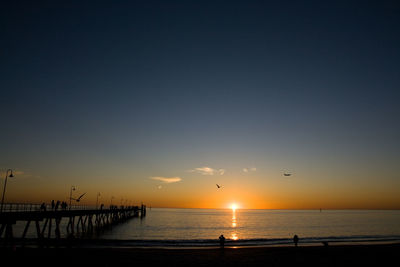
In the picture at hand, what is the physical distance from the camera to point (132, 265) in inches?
634

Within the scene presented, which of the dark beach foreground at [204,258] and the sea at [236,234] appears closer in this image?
the dark beach foreground at [204,258]

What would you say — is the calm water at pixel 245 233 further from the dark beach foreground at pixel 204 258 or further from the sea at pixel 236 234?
the dark beach foreground at pixel 204 258

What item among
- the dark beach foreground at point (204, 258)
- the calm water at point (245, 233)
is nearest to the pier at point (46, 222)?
the dark beach foreground at point (204, 258)

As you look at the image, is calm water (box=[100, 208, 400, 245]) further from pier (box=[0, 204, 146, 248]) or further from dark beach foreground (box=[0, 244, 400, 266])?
dark beach foreground (box=[0, 244, 400, 266])

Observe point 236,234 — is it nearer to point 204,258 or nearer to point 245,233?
point 245,233

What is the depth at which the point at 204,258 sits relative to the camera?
721 inches

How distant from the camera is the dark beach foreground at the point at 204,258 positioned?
16656 mm

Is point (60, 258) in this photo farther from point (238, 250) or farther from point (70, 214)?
point (70, 214)

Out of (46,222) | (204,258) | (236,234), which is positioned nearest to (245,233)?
A: (236,234)

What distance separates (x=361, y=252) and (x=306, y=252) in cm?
465

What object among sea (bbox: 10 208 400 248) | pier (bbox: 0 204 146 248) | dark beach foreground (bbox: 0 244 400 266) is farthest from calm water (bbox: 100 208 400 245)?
dark beach foreground (bbox: 0 244 400 266)

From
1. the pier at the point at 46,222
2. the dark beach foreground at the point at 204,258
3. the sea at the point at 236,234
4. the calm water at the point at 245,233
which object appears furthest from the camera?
the calm water at the point at 245,233

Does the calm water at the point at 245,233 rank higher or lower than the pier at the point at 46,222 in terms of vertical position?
lower

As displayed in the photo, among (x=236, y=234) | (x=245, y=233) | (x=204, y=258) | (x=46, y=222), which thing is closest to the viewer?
(x=204, y=258)
